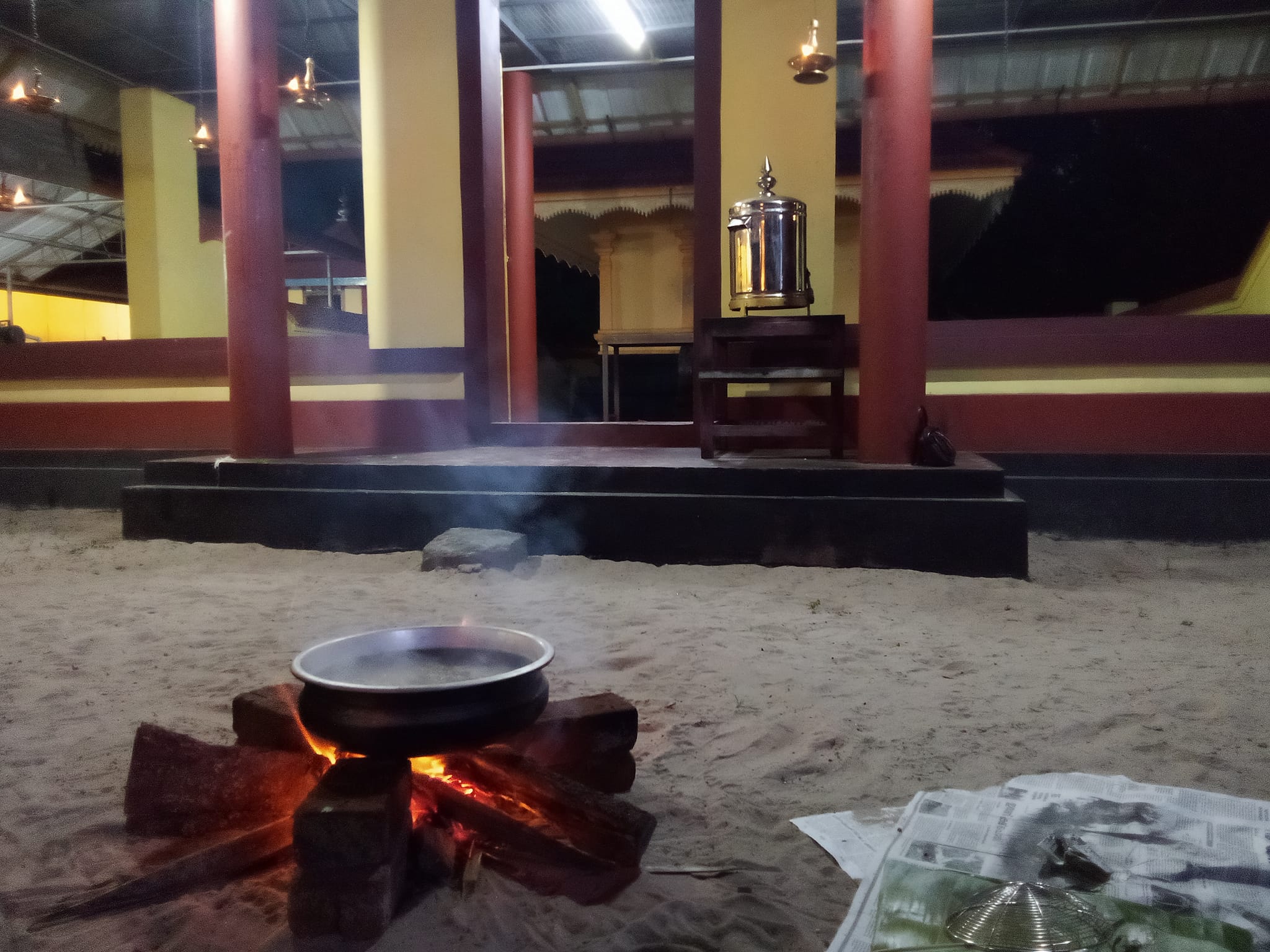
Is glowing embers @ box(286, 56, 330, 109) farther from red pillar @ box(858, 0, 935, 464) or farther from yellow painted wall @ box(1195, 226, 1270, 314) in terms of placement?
yellow painted wall @ box(1195, 226, 1270, 314)

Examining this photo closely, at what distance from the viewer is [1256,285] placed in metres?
6.36

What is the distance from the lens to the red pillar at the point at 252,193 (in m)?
4.92

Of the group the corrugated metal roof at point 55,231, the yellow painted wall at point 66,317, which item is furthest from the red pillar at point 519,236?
the yellow painted wall at point 66,317

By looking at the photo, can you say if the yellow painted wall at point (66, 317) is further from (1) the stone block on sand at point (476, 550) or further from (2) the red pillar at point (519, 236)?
(1) the stone block on sand at point (476, 550)

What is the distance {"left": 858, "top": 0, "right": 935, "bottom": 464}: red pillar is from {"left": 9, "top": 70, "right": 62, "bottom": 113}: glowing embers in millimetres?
6931

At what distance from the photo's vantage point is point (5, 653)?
312cm

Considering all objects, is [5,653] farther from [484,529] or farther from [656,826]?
[656,826]

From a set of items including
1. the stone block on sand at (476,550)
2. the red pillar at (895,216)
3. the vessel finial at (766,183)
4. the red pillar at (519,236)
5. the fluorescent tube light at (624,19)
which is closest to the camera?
the stone block on sand at (476,550)

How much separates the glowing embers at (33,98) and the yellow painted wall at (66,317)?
11201 mm

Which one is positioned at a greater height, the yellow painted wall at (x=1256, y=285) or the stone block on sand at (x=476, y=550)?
the yellow painted wall at (x=1256, y=285)

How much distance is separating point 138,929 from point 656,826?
0.95 m

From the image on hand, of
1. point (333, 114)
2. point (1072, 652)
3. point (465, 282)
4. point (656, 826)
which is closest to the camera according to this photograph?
point (656, 826)

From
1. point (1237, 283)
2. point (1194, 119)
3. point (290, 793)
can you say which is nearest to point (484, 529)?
point (290, 793)

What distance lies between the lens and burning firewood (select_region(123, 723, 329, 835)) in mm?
1794
